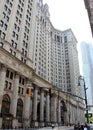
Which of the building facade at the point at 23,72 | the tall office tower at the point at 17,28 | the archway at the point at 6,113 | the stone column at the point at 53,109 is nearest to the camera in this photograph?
the archway at the point at 6,113

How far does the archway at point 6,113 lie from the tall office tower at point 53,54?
33423 millimetres

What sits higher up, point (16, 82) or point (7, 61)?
point (7, 61)

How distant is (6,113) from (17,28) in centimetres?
2800

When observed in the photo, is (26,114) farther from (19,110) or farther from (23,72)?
(23,72)

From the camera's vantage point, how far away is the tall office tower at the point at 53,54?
85181 millimetres

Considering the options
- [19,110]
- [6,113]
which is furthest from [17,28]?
[6,113]

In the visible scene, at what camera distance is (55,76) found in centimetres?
10319

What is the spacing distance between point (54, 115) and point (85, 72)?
212 feet

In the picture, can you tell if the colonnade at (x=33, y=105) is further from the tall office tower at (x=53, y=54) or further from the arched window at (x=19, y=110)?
the tall office tower at (x=53, y=54)

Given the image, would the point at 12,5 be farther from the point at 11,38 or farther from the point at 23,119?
the point at 23,119

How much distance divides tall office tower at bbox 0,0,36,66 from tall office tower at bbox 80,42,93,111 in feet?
218

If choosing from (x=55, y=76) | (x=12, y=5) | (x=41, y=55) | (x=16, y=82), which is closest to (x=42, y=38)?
(x=41, y=55)

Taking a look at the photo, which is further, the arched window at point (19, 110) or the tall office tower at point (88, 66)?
the tall office tower at point (88, 66)

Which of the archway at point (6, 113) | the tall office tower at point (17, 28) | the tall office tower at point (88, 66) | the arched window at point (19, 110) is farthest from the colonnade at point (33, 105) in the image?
the tall office tower at point (88, 66)
